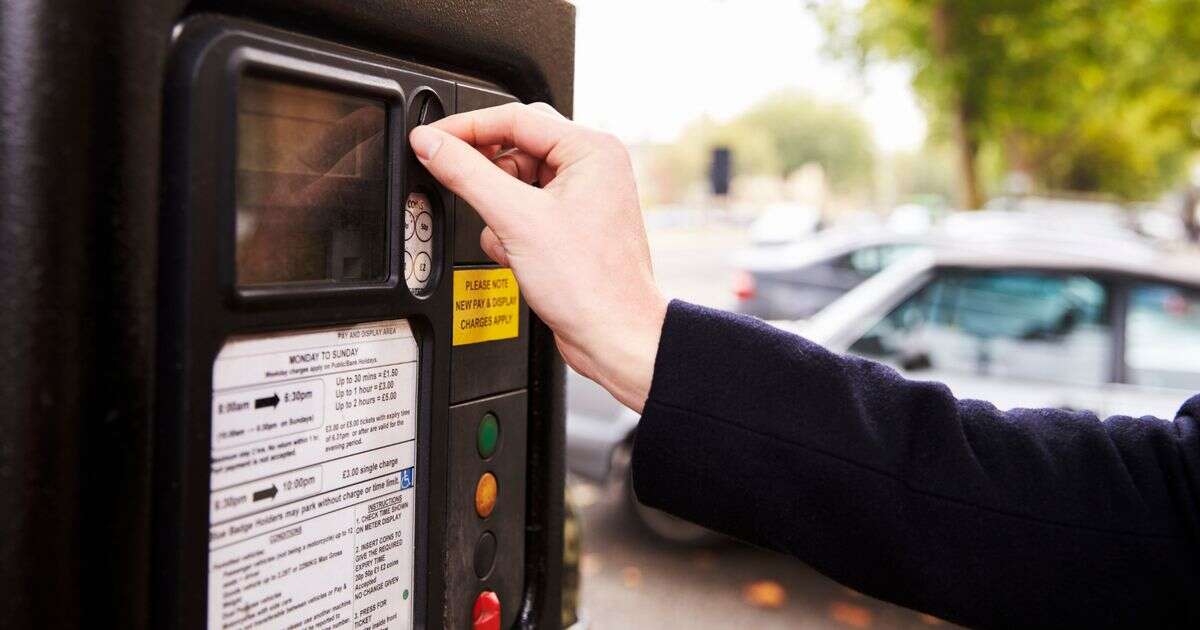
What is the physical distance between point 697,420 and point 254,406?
409 mm

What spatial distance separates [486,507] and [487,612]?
0.12m

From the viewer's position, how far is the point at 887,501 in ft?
3.35

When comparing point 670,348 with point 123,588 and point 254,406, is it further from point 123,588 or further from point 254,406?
point 123,588

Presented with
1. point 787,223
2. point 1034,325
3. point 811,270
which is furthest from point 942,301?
point 787,223

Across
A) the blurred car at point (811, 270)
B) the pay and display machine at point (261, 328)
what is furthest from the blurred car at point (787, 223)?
the pay and display machine at point (261, 328)

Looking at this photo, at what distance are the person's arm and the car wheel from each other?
11.6 feet

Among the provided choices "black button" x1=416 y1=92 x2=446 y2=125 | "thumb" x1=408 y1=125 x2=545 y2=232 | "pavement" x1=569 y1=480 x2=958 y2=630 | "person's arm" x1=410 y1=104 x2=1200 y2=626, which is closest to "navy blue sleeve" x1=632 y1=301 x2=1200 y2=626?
"person's arm" x1=410 y1=104 x2=1200 y2=626

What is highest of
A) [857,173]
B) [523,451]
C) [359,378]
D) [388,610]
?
[857,173]

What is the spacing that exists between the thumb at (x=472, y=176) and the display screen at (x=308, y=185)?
4 centimetres

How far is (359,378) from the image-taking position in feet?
3.24

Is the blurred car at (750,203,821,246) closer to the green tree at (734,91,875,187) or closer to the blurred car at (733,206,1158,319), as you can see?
the blurred car at (733,206,1158,319)

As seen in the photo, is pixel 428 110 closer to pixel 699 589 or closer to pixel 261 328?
pixel 261 328

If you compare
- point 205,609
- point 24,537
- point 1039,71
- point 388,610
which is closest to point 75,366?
point 24,537

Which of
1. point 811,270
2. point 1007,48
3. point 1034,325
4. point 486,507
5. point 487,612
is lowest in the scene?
point 487,612
